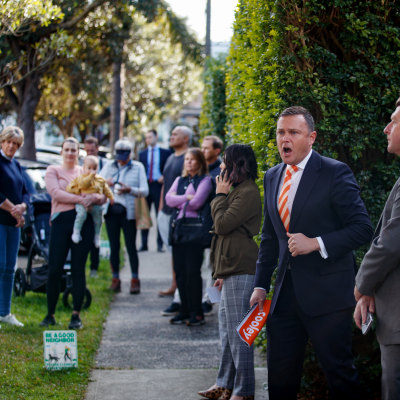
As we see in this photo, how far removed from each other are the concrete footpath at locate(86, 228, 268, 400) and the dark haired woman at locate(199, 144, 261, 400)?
0.43 metres

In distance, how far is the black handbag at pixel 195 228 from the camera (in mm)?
7637

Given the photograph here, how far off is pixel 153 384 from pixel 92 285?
4473 millimetres

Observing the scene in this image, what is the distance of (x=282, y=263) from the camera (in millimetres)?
4254

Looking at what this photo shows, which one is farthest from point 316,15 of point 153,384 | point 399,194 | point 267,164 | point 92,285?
point 92,285

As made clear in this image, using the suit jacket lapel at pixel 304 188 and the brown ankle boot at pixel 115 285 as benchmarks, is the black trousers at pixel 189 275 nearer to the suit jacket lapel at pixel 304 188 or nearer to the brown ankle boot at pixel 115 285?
the brown ankle boot at pixel 115 285

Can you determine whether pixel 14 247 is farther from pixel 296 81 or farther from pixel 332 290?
pixel 332 290

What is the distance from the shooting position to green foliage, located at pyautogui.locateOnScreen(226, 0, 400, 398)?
512 centimetres

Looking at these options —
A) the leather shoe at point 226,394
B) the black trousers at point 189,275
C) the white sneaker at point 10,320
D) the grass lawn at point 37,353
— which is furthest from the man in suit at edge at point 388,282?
the white sneaker at point 10,320

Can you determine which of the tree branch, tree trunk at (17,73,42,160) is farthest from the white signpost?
tree trunk at (17,73,42,160)

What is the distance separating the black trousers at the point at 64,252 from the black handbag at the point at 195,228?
992 millimetres

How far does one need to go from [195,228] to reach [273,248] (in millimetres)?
3218

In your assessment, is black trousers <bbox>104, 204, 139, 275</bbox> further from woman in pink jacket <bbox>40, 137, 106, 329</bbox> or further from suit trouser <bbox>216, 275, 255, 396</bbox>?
suit trouser <bbox>216, 275, 255, 396</bbox>

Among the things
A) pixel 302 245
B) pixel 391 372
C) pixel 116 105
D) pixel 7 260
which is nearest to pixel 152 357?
pixel 7 260

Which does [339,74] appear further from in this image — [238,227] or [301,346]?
[301,346]
